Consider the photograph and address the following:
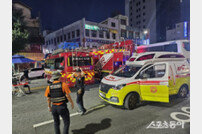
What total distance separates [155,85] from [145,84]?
396 mm

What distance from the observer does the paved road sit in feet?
11.9

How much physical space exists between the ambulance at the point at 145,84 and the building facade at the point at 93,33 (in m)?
20.1

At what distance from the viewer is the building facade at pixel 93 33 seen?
27153mm

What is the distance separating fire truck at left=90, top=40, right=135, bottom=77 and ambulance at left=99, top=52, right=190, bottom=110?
4401mm

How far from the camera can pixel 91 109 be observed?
5168 mm

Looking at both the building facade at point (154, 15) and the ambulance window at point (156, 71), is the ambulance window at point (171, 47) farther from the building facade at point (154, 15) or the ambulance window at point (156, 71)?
the building facade at point (154, 15)

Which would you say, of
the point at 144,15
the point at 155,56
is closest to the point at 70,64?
the point at 155,56

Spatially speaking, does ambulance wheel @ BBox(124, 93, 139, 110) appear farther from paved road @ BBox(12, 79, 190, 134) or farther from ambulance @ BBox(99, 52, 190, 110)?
paved road @ BBox(12, 79, 190, 134)

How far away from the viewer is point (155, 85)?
15.9 feet

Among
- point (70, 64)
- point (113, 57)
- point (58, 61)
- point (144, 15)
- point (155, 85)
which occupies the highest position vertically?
point (144, 15)

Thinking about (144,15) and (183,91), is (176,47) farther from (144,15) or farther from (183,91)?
(144,15)

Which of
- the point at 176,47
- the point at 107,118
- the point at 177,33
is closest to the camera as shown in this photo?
the point at 107,118

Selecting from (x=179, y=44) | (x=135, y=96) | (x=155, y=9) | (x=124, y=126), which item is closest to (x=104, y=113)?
(x=124, y=126)

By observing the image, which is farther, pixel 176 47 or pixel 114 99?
pixel 176 47
